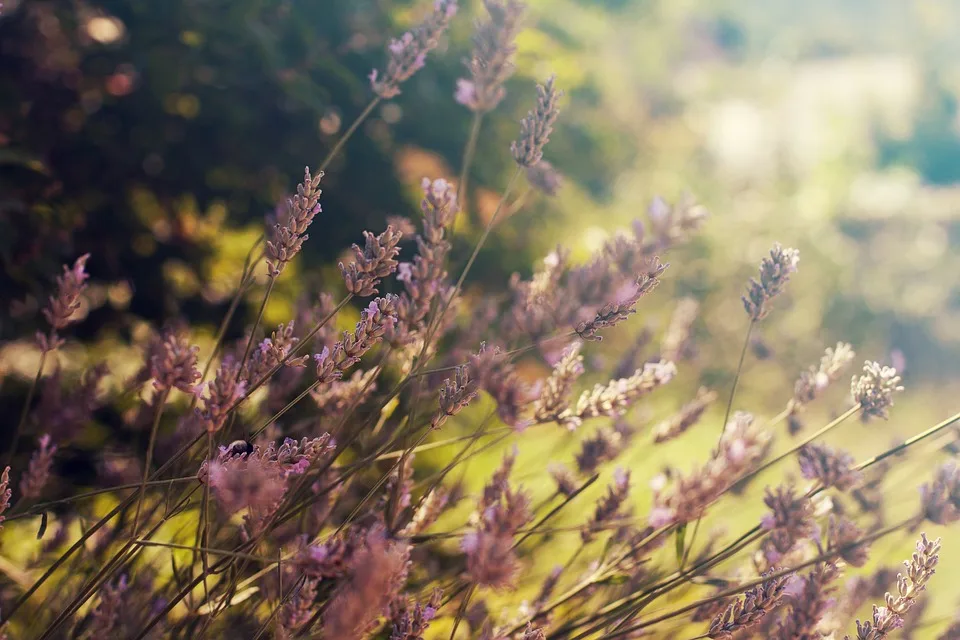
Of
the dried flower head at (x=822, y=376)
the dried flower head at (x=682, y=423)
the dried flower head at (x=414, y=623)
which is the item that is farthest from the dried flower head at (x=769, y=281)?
the dried flower head at (x=414, y=623)

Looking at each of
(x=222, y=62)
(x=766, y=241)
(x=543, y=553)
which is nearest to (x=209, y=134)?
(x=222, y=62)

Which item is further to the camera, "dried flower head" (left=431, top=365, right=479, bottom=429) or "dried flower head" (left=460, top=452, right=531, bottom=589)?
"dried flower head" (left=431, top=365, right=479, bottom=429)

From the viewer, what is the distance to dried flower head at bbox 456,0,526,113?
97 centimetres

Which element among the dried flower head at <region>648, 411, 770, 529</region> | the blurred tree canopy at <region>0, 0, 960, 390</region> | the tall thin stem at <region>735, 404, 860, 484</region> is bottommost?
the tall thin stem at <region>735, 404, 860, 484</region>

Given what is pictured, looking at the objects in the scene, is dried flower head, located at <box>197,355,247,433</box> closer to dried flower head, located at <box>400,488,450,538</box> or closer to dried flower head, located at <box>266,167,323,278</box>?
dried flower head, located at <box>266,167,323,278</box>

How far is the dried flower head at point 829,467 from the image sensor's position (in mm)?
885

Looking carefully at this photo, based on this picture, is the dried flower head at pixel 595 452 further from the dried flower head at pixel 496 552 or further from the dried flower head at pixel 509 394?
the dried flower head at pixel 496 552

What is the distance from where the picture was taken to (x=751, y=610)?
762mm

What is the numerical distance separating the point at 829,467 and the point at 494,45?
0.74 m

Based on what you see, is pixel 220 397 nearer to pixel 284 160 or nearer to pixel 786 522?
pixel 786 522

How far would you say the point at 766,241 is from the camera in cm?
327

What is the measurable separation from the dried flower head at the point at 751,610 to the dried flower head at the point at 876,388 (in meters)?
0.27

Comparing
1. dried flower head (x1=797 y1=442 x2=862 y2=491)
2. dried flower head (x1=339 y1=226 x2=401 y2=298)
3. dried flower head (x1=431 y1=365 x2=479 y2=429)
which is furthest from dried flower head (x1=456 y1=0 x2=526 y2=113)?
dried flower head (x1=797 y1=442 x2=862 y2=491)

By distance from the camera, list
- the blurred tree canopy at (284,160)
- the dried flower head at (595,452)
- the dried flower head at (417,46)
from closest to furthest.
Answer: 1. the dried flower head at (417,46)
2. the dried flower head at (595,452)
3. the blurred tree canopy at (284,160)
